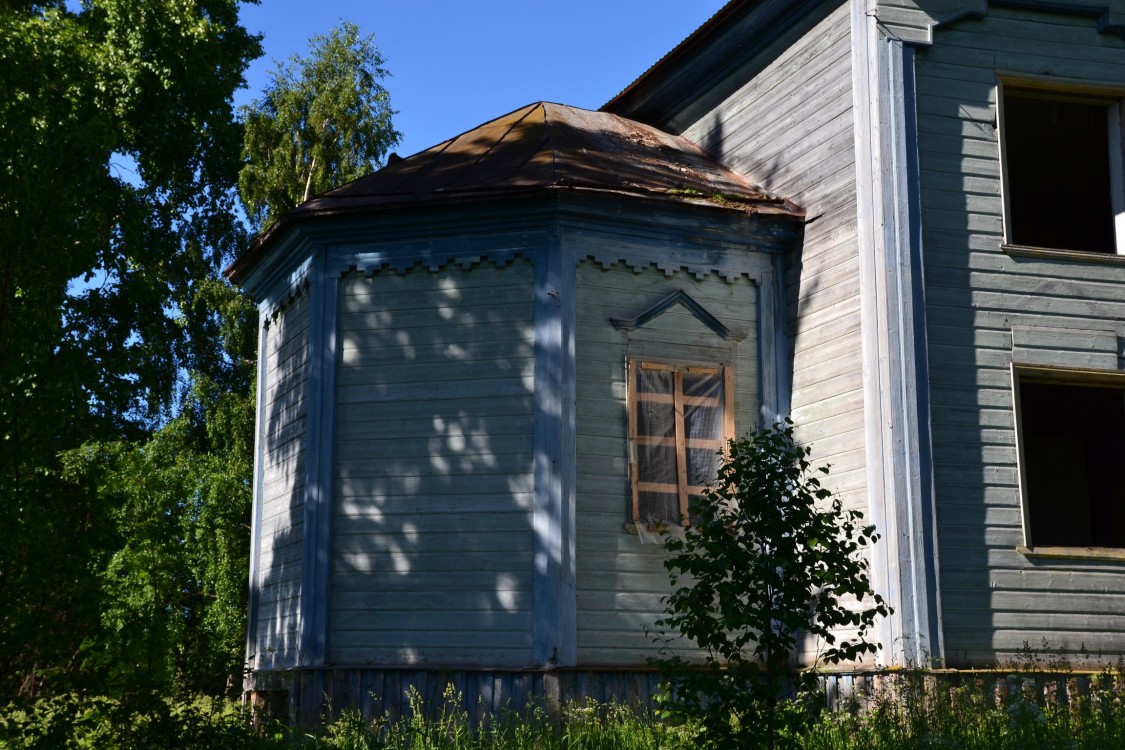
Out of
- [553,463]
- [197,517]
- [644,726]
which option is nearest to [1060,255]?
[553,463]

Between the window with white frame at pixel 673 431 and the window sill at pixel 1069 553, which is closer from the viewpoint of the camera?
the window sill at pixel 1069 553

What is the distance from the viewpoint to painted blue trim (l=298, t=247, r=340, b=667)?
1109 centimetres

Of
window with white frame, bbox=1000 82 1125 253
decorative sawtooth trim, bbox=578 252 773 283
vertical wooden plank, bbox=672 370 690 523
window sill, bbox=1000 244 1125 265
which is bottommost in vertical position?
vertical wooden plank, bbox=672 370 690 523

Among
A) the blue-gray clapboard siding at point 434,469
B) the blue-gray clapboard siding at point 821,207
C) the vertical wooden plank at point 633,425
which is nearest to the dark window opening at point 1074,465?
the blue-gray clapboard siding at point 821,207

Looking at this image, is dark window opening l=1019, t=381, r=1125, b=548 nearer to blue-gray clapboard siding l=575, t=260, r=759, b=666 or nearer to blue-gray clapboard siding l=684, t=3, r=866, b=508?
blue-gray clapboard siding l=684, t=3, r=866, b=508

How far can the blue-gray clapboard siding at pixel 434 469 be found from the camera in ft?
35.6

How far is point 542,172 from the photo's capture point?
38.5 feet

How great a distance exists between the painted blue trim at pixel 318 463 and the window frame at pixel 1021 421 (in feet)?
19.9

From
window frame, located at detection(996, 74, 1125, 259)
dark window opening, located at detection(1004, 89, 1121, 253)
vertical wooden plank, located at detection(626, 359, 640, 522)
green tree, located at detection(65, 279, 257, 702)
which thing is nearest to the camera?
vertical wooden plank, located at detection(626, 359, 640, 522)

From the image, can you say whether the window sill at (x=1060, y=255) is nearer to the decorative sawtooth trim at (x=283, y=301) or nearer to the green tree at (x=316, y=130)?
the decorative sawtooth trim at (x=283, y=301)

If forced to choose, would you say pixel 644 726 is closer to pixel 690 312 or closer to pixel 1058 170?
pixel 690 312

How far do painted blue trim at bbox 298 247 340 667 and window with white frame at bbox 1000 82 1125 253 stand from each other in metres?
6.34

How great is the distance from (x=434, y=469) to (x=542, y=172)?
2980 mm

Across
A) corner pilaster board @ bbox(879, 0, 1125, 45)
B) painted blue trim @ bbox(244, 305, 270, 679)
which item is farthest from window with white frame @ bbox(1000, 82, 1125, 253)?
painted blue trim @ bbox(244, 305, 270, 679)
